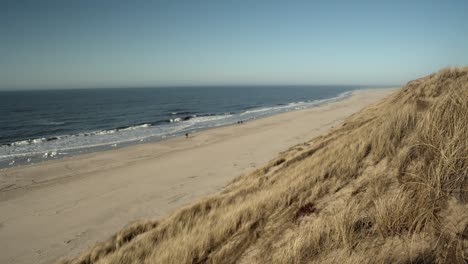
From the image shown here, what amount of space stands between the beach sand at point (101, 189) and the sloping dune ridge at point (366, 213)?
3320 millimetres

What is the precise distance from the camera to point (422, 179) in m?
3.30

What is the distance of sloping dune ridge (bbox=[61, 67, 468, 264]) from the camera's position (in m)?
2.71

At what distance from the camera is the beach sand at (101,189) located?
27.0 ft

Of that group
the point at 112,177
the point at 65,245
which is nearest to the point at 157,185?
the point at 112,177

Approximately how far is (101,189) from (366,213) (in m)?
12.5

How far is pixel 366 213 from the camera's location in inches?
130

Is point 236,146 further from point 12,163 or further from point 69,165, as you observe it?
point 12,163

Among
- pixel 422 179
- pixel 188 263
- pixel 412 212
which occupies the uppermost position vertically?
pixel 422 179

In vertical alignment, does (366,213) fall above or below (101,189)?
above

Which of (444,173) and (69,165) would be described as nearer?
(444,173)

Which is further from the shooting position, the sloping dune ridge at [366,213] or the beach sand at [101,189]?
the beach sand at [101,189]

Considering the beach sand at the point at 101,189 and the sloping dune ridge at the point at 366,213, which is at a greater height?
the sloping dune ridge at the point at 366,213

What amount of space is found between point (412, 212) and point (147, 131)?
3057 cm

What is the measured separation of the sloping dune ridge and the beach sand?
3320 millimetres
